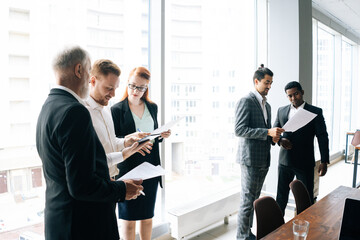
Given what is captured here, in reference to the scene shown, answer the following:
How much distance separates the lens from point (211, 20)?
3.48m

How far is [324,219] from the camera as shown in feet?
5.24

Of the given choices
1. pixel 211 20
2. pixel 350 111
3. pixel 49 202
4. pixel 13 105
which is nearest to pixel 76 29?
pixel 13 105

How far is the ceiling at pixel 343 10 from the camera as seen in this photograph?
523cm

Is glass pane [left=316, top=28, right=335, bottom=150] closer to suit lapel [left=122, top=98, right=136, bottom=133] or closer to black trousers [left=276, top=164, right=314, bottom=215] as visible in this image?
black trousers [left=276, top=164, right=314, bottom=215]

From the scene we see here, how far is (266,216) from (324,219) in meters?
0.35

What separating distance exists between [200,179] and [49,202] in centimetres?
256

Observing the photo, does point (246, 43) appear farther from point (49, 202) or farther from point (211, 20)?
point (49, 202)

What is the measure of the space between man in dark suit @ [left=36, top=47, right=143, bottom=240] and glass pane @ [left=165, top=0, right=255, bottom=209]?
5.96 feet

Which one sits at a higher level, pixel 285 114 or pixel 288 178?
pixel 285 114

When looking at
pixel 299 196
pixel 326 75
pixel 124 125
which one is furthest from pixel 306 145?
pixel 326 75

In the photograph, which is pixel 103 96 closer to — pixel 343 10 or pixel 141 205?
pixel 141 205

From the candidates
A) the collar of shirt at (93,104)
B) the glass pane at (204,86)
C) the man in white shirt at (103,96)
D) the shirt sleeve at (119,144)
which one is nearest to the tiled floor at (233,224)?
the glass pane at (204,86)

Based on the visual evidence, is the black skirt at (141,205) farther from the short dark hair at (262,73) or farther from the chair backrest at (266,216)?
the short dark hair at (262,73)

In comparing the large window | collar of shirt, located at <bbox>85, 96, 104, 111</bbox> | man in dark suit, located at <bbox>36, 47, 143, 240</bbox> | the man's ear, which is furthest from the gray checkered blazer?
the large window
